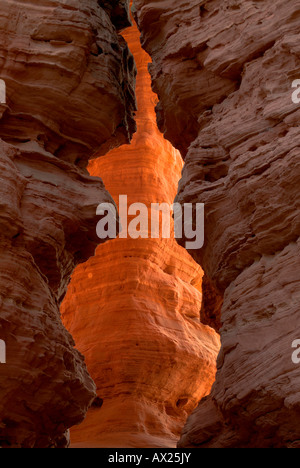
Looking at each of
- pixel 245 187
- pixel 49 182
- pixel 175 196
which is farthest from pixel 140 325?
pixel 245 187

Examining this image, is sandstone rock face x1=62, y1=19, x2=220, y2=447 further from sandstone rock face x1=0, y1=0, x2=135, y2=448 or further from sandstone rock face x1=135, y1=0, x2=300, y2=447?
sandstone rock face x1=135, y1=0, x2=300, y2=447

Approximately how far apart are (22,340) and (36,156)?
291cm

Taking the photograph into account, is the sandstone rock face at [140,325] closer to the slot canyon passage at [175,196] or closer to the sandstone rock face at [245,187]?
the slot canyon passage at [175,196]

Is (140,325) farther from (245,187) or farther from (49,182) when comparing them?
(245,187)

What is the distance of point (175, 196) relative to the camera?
31.9 ft

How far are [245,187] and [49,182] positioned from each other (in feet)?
9.16

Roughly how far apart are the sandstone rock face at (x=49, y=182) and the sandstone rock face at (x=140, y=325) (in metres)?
3.96

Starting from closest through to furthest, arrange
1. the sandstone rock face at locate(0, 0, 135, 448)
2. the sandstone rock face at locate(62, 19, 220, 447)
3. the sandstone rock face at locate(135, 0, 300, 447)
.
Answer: the sandstone rock face at locate(135, 0, 300, 447), the sandstone rock face at locate(0, 0, 135, 448), the sandstone rock face at locate(62, 19, 220, 447)

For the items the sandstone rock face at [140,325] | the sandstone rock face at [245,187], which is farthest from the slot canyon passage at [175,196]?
the sandstone rock face at [140,325]

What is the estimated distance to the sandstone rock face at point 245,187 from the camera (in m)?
6.50

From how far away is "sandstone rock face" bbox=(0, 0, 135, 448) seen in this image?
718 centimetres

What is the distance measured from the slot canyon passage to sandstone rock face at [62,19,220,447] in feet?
0.54

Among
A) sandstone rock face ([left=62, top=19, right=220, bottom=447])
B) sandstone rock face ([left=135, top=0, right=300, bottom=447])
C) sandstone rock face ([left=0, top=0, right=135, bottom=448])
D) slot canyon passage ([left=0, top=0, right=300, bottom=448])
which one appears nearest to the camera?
sandstone rock face ([left=135, top=0, right=300, bottom=447])

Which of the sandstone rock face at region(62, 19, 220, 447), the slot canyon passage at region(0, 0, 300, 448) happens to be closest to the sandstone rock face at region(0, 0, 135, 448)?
the slot canyon passage at region(0, 0, 300, 448)
